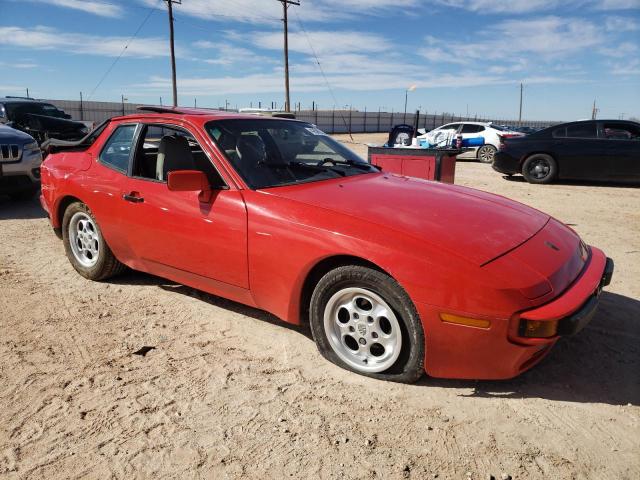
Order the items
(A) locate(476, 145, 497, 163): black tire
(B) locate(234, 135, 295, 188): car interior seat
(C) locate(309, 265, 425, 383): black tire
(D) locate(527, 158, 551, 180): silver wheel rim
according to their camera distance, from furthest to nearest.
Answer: (A) locate(476, 145, 497, 163): black tire → (D) locate(527, 158, 551, 180): silver wheel rim → (B) locate(234, 135, 295, 188): car interior seat → (C) locate(309, 265, 425, 383): black tire

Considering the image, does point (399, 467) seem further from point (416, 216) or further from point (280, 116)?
point (280, 116)

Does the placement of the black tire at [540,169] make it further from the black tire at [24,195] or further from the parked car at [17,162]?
the black tire at [24,195]

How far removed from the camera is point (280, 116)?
424 centimetres

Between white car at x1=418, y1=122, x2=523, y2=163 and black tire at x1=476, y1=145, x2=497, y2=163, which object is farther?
black tire at x1=476, y1=145, x2=497, y2=163

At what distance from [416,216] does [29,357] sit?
2.49m

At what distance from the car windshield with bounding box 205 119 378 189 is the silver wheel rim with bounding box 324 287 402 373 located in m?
0.93

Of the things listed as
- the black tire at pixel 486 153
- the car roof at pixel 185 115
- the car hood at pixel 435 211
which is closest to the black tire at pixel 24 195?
the car roof at pixel 185 115

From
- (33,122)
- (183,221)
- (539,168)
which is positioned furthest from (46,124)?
(539,168)

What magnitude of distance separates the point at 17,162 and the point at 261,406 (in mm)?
6492

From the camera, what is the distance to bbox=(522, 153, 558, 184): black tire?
1048cm

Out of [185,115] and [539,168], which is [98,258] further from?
[539,168]

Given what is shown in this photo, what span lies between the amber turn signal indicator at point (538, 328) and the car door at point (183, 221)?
5.34 ft

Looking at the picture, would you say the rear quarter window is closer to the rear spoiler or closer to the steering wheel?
the rear spoiler

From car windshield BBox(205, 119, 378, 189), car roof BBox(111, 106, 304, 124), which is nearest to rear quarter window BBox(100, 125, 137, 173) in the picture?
car roof BBox(111, 106, 304, 124)
